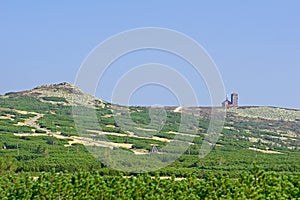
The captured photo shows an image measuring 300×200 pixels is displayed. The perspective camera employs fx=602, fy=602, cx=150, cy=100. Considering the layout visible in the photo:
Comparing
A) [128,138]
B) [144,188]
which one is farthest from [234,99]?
[144,188]

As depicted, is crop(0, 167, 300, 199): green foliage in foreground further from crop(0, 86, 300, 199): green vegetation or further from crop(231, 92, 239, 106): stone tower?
crop(231, 92, 239, 106): stone tower

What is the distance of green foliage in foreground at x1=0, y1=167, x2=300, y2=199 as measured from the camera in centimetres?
3444

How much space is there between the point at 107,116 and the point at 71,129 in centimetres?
1224

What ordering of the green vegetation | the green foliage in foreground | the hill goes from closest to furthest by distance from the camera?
the green foliage in foreground, the green vegetation, the hill

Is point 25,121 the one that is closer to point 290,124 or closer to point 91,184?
point 290,124

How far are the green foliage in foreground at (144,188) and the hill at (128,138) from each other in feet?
43.3

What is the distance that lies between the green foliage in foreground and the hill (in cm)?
1320

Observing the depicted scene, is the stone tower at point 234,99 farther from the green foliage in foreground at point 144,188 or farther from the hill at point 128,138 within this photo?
the green foliage in foreground at point 144,188

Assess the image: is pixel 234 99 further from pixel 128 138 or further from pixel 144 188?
pixel 144 188

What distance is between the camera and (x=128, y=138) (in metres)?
80.9

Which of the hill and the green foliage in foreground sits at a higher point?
the hill

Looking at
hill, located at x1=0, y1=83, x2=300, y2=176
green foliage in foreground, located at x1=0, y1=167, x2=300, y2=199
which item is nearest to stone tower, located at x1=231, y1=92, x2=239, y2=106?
hill, located at x1=0, y1=83, x2=300, y2=176

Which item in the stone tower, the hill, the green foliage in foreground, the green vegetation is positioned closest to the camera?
the green foliage in foreground

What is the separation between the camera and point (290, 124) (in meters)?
105
